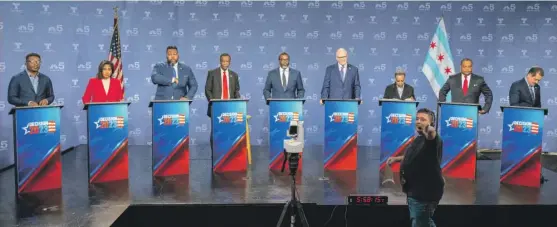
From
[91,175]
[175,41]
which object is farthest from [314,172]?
[175,41]

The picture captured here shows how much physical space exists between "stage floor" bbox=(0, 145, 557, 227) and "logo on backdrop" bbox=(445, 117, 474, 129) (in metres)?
0.73

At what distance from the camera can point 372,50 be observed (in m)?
10.5

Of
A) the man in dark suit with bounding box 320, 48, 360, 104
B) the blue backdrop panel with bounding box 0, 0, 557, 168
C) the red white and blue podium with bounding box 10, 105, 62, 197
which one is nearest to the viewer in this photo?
the red white and blue podium with bounding box 10, 105, 62, 197

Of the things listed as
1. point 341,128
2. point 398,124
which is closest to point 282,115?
point 341,128

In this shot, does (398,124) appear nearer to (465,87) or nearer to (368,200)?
(465,87)

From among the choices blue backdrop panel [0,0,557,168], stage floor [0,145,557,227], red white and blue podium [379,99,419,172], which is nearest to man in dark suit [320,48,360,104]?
red white and blue podium [379,99,419,172]

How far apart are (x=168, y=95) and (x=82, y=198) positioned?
8.27 ft

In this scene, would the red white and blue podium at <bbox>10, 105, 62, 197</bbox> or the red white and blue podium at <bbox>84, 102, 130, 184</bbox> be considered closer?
the red white and blue podium at <bbox>10, 105, 62, 197</bbox>

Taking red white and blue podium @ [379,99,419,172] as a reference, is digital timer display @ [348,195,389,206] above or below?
below

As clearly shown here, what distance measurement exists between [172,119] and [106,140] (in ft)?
2.93

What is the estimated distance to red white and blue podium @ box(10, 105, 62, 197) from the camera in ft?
20.1

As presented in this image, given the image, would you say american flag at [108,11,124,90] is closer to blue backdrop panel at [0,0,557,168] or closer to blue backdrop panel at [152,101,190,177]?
blue backdrop panel at [0,0,557,168]

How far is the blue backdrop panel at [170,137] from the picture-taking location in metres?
7.04

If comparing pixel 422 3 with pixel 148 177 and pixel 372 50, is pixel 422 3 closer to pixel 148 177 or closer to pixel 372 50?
pixel 372 50
